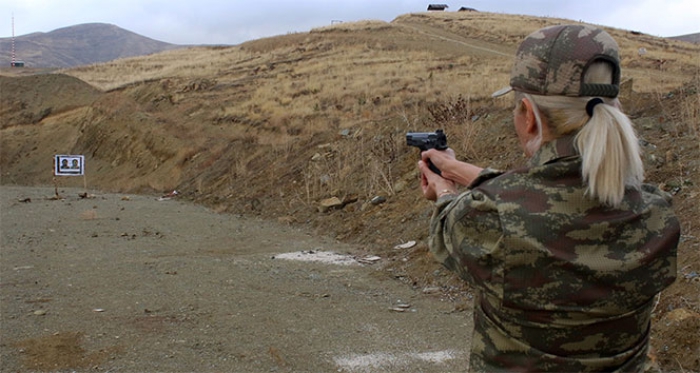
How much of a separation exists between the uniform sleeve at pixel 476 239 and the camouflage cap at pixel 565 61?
24cm

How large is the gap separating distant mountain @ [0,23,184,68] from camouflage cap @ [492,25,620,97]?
120959mm

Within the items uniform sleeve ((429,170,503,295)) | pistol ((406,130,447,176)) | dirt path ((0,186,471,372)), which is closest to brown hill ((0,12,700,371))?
dirt path ((0,186,471,372))

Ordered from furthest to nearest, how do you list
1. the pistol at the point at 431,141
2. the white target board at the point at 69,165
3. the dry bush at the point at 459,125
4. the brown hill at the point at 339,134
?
the white target board at the point at 69,165
the dry bush at the point at 459,125
the brown hill at the point at 339,134
the pistol at the point at 431,141

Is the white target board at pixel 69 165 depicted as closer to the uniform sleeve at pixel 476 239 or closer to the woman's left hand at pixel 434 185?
the woman's left hand at pixel 434 185

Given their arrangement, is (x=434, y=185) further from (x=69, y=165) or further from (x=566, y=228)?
(x=69, y=165)

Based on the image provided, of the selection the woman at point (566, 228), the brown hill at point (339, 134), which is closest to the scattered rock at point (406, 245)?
the brown hill at point (339, 134)

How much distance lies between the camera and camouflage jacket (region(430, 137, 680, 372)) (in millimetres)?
1515

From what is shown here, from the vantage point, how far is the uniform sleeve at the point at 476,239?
1.53 meters

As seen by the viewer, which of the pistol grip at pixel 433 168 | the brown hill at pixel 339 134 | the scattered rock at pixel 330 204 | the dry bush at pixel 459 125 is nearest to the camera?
the pistol grip at pixel 433 168

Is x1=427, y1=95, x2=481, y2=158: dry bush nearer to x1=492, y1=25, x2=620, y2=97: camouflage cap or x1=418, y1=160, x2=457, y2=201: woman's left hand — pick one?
x1=418, y1=160, x2=457, y2=201: woman's left hand

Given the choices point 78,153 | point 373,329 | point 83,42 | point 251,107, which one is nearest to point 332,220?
point 373,329

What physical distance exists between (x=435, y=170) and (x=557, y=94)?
51 centimetres

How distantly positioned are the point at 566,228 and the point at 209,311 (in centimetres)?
483

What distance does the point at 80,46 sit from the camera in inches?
5881
